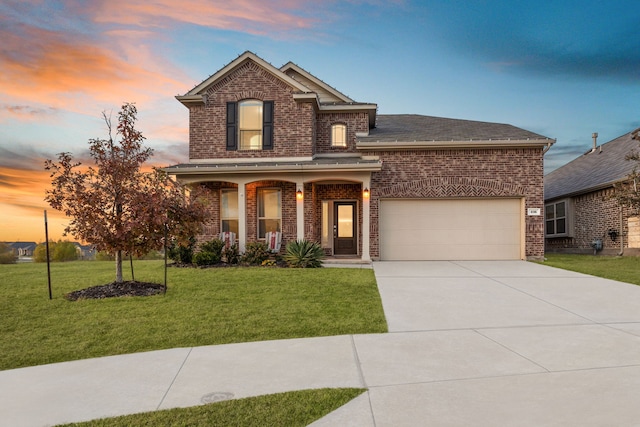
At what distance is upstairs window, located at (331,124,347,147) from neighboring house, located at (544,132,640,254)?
10.2 m

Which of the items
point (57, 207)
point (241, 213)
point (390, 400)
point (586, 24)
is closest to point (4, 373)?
point (390, 400)

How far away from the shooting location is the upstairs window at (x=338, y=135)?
17.0 metres

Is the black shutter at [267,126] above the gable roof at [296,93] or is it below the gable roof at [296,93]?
below

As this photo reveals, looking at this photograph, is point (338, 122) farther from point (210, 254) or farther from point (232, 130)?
point (210, 254)

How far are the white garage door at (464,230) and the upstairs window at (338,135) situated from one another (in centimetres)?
368

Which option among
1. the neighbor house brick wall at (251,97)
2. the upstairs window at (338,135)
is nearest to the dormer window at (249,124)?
the neighbor house brick wall at (251,97)

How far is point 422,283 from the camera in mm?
10195

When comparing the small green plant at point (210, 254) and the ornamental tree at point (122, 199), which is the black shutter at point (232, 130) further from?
the ornamental tree at point (122, 199)

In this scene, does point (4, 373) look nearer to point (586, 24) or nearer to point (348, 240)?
point (348, 240)

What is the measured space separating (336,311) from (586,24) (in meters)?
17.8

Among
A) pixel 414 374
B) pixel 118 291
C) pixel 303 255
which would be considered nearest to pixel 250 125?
pixel 303 255

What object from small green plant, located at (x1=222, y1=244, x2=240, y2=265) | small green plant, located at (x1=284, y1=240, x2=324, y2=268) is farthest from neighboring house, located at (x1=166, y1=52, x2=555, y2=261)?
small green plant, located at (x1=284, y1=240, x2=324, y2=268)

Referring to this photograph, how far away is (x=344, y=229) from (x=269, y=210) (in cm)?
303

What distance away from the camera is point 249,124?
639 inches
